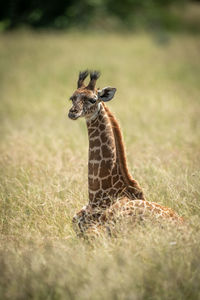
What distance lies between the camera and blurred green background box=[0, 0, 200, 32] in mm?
25859

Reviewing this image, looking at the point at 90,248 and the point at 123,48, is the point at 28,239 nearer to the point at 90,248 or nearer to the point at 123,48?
the point at 90,248

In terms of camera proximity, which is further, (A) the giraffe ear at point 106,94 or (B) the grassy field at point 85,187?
(A) the giraffe ear at point 106,94

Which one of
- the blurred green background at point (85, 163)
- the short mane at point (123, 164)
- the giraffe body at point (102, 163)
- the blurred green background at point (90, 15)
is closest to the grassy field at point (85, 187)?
the blurred green background at point (85, 163)

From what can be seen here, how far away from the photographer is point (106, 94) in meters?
4.77

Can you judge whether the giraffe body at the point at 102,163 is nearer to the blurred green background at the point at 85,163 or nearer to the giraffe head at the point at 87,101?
the giraffe head at the point at 87,101

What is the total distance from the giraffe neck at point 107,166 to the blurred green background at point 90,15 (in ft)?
67.9

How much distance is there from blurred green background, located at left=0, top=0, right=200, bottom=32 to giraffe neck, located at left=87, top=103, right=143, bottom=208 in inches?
815

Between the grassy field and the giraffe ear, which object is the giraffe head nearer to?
the giraffe ear

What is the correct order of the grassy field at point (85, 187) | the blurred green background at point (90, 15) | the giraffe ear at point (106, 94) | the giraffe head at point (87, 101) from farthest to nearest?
the blurred green background at point (90, 15) < the giraffe ear at point (106, 94) < the giraffe head at point (87, 101) < the grassy field at point (85, 187)

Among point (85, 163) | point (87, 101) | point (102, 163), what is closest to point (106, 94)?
point (87, 101)

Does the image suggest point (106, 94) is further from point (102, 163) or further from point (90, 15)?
point (90, 15)

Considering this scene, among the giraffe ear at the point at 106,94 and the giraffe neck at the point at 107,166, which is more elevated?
the giraffe ear at the point at 106,94

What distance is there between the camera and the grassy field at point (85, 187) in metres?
3.55

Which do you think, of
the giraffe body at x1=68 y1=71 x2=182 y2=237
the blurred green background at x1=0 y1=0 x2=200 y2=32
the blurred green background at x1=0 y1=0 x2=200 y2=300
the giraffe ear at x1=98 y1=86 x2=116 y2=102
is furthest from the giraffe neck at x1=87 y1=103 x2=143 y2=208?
the blurred green background at x1=0 y1=0 x2=200 y2=32
